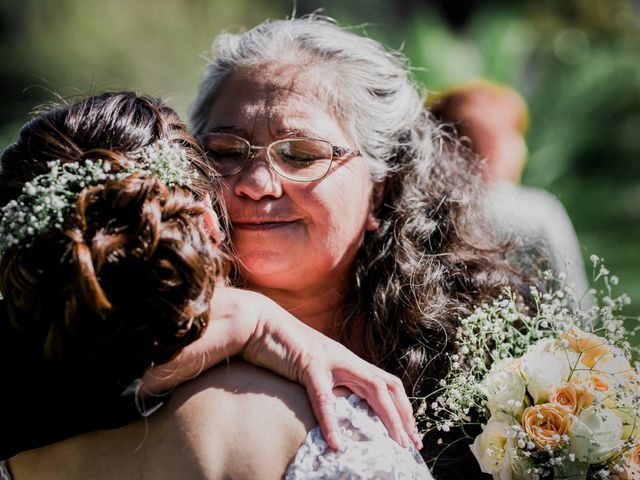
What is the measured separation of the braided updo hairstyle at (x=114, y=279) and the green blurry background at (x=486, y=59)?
21.8ft

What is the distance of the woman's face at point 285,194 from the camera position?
2.92 m

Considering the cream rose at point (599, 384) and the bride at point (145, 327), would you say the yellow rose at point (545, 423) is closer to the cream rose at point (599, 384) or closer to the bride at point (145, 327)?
the cream rose at point (599, 384)

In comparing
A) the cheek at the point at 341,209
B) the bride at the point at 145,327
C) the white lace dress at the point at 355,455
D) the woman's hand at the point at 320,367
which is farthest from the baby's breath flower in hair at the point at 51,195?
the cheek at the point at 341,209

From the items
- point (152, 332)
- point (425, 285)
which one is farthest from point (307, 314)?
point (152, 332)

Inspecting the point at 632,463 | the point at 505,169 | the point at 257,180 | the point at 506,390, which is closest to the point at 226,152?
the point at 257,180

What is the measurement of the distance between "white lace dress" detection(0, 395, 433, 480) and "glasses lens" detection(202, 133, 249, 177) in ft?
3.77

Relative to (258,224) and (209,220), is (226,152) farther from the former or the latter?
(209,220)

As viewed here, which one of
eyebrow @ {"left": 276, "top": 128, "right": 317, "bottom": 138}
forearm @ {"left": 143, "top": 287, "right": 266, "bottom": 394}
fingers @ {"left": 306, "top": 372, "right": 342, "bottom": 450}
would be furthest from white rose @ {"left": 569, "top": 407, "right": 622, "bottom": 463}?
eyebrow @ {"left": 276, "top": 128, "right": 317, "bottom": 138}

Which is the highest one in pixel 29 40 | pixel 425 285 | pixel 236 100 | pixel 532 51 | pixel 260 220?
pixel 236 100

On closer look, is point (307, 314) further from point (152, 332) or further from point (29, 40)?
point (29, 40)

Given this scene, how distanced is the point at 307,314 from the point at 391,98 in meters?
0.98

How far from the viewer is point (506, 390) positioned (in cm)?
251

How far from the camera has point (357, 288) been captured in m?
3.27

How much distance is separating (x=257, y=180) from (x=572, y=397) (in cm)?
130
